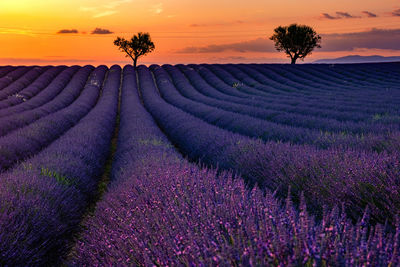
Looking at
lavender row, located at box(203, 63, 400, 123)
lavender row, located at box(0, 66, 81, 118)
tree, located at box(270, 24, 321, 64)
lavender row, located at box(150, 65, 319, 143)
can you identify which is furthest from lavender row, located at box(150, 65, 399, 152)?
tree, located at box(270, 24, 321, 64)

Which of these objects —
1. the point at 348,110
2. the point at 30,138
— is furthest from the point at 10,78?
the point at 348,110

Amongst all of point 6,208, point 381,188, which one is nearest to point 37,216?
point 6,208

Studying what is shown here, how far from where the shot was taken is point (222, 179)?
2.92m

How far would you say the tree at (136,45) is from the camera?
129 feet

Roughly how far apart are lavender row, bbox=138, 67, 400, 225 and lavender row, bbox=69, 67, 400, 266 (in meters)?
0.30

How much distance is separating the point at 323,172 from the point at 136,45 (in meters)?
38.4

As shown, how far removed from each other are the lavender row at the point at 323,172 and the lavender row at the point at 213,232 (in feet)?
0.97

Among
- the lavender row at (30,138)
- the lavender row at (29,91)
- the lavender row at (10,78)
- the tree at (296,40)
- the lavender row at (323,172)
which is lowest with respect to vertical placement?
the lavender row at (30,138)

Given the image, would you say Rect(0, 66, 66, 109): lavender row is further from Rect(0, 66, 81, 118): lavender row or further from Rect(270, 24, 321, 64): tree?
Rect(270, 24, 321, 64): tree

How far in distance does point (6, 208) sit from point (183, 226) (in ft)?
6.18

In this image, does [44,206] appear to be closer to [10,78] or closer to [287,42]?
[10,78]

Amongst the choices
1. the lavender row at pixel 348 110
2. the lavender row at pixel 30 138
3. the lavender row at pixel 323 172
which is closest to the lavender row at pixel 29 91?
the lavender row at pixel 30 138

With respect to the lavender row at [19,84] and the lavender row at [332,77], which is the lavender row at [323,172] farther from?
the lavender row at [332,77]

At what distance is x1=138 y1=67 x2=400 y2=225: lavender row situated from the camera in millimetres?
2854
